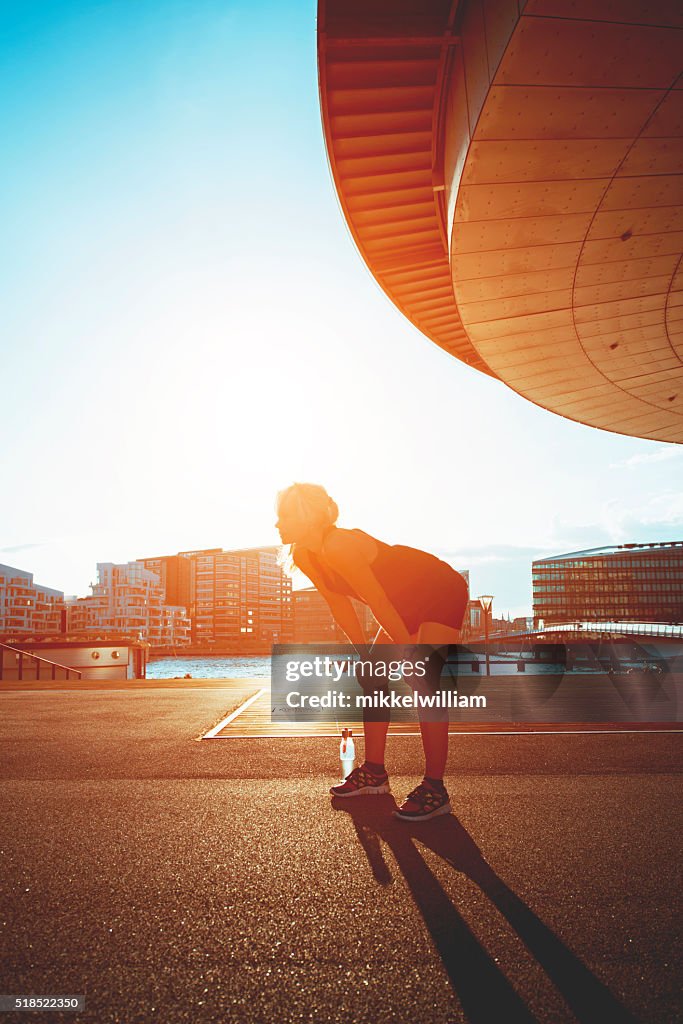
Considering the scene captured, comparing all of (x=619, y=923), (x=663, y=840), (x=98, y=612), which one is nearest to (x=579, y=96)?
(x=663, y=840)

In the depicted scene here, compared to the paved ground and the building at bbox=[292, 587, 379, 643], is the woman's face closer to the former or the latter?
the paved ground

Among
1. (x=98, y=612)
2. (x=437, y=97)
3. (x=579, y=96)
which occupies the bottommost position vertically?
(x=98, y=612)

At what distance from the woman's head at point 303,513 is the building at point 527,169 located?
4.17 m

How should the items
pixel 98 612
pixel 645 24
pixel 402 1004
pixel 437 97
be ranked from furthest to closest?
1. pixel 98 612
2. pixel 437 97
3. pixel 645 24
4. pixel 402 1004

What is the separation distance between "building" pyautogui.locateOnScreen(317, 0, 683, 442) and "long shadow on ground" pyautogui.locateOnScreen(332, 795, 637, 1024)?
18.9ft

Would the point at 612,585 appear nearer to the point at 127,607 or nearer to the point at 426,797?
the point at 127,607

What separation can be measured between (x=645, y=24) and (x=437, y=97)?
350 centimetres

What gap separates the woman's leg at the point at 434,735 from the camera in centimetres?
341

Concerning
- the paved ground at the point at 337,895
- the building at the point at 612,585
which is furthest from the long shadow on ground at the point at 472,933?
the building at the point at 612,585

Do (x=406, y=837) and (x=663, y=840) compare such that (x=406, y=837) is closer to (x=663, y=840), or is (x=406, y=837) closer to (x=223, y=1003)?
(x=663, y=840)

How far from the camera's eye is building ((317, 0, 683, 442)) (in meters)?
5.38

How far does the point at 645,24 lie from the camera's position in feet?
16.7

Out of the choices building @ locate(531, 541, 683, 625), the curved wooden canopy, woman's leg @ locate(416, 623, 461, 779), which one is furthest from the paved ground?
building @ locate(531, 541, 683, 625)

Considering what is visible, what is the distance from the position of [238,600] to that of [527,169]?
178 m
